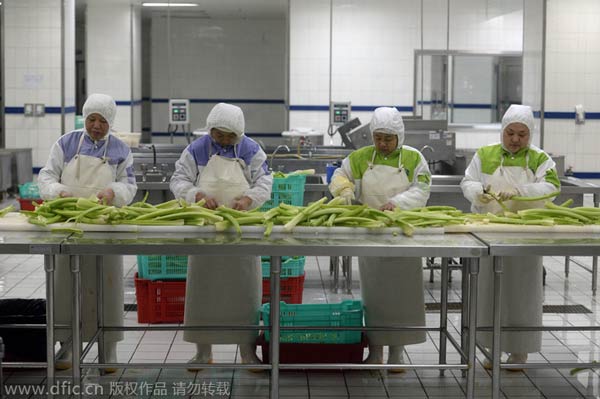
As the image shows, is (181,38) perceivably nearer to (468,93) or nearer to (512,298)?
(468,93)

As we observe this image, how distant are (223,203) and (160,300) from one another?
1.21 metres

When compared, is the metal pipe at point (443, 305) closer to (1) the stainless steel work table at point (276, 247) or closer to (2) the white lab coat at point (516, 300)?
(2) the white lab coat at point (516, 300)

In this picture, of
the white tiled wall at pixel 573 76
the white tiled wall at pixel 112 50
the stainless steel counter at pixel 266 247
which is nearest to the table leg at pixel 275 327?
the stainless steel counter at pixel 266 247

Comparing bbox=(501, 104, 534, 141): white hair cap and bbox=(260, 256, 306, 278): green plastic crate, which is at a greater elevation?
bbox=(501, 104, 534, 141): white hair cap

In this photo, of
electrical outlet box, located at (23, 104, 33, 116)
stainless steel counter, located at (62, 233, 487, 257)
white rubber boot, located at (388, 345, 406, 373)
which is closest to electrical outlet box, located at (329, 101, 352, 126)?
electrical outlet box, located at (23, 104, 33, 116)

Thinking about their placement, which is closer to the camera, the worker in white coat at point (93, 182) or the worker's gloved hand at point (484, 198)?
the worker in white coat at point (93, 182)

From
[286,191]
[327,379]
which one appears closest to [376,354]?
[327,379]

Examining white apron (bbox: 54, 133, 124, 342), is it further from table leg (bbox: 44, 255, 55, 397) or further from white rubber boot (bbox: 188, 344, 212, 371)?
table leg (bbox: 44, 255, 55, 397)

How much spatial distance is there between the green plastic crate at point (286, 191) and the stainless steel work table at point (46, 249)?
2225mm

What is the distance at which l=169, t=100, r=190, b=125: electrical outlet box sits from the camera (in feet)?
38.9

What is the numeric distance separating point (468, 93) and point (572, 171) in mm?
2156

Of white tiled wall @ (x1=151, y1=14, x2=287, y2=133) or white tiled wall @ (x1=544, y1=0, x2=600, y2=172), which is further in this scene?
white tiled wall @ (x1=151, y1=14, x2=287, y2=133)

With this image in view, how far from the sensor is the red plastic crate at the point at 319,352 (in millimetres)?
4652

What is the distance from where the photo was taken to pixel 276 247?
12.1ft
